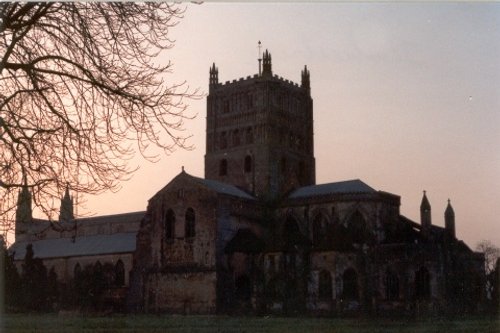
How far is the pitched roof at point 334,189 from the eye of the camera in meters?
59.6

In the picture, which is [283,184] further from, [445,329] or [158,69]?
[158,69]

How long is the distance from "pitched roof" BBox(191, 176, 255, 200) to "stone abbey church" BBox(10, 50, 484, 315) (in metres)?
0.26

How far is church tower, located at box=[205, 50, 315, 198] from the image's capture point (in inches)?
2726

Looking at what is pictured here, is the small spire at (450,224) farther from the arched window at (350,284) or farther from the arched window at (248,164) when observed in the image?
the arched window at (248,164)

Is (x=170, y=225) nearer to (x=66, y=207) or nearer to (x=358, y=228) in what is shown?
(x=358, y=228)

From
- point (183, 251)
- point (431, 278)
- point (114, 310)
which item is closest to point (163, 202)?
point (183, 251)

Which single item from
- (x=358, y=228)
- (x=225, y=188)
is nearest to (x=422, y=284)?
(x=358, y=228)

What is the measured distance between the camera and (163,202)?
196 feet

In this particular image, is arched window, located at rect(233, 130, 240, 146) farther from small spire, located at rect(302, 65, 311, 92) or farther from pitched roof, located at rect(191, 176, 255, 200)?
small spire, located at rect(302, 65, 311, 92)

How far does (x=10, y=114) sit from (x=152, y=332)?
1872 cm

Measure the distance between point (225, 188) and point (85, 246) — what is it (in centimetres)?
2360

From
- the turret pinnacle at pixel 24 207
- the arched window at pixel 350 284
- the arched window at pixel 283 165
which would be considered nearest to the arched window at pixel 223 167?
the arched window at pixel 283 165

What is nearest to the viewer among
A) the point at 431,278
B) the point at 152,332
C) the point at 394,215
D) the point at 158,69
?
the point at 158,69

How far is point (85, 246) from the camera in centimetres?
8000
